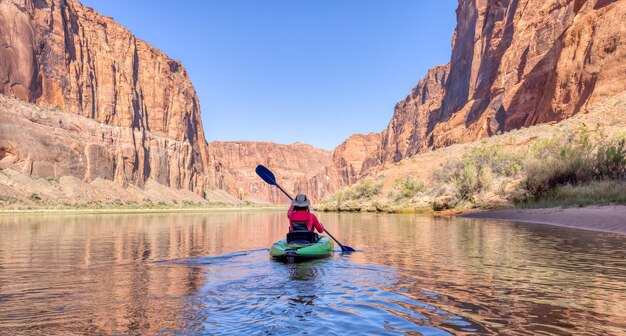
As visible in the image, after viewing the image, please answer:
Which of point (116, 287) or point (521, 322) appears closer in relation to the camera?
point (521, 322)

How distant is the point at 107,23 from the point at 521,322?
494 feet

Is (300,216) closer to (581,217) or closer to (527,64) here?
(581,217)

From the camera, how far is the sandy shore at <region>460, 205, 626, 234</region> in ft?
66.0

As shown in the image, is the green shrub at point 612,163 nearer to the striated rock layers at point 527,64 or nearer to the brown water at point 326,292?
the brown water at point 326,292

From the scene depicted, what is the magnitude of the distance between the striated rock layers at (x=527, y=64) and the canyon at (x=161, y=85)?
195mm

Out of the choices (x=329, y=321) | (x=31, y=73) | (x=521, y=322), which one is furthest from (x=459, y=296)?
(x=31, y=73)

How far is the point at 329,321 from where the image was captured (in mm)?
6285

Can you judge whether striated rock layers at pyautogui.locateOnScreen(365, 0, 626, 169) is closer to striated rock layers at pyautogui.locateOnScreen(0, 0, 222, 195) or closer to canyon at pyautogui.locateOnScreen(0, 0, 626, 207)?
canyon at pyautogui.locateOnScreen(0, 0, 626, 207)

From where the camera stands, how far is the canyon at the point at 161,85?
187 feet

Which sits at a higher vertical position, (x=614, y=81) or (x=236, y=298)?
(x=614, y=81)

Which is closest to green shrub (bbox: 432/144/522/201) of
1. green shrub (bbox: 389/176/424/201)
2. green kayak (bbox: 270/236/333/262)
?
green shrub (bbox: 389/176/424/201)

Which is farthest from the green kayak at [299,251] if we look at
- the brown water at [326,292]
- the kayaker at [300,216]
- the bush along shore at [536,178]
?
the bush along shore at [536,178]

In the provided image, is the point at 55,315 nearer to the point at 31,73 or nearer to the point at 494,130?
the point at 494,130

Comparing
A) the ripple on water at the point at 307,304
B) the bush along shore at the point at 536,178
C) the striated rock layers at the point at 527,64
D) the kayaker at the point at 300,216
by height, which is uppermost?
the striated rock layers at the point at 527,64
